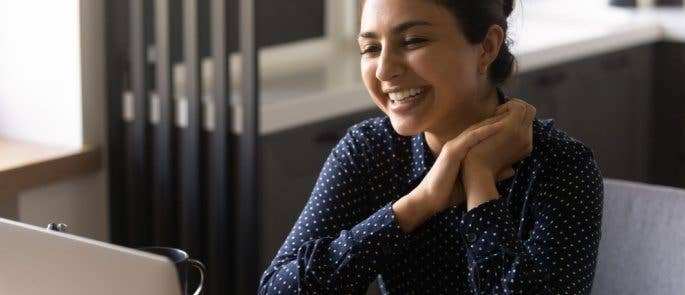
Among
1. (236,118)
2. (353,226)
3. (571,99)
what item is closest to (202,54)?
(236,118)

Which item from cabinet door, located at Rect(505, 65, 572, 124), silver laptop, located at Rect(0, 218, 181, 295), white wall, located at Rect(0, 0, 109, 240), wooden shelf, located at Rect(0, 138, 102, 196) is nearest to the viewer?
silver laptop, located at Rect(0, 218, 181, 295)

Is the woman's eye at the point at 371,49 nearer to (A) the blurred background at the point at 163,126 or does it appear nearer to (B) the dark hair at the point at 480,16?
(B) the dark hair at the point at 480,16

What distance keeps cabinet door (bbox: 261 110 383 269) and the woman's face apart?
89cm

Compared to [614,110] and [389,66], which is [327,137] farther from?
[614,110]

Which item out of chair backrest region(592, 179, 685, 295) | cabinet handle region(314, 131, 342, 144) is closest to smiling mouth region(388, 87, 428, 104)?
chair backrest region(592, 179, 685, 295)

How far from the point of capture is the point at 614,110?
382 cm

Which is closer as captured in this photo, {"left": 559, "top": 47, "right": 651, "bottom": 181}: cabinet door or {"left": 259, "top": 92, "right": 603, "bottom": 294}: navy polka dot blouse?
{"left": 259, "top": 92, "right": 603, "bottom": 294}: navy polka dot blouse

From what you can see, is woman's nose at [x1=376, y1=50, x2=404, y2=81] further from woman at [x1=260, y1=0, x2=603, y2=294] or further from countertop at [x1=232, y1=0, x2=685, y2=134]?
countertop at [x1=232, y1=0, x2=685, y2=134]

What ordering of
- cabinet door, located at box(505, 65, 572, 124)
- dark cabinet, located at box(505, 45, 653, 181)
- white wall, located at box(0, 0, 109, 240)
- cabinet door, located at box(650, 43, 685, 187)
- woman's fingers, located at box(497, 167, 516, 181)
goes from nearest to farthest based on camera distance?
woman's fingers, located at box(497, 167, 516, 181)
white wall, located at box(0, 0, 109, 240)
cabinet door, located at box(505, 65, 572, 124)
dark cabinet, located at box(505, 45, 653, 181)
cabinet door, located at box(650, 43, 685, 187)

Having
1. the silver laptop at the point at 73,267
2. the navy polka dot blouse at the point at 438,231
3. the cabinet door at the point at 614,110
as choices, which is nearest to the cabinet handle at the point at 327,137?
the navy polka dot blouse at the point at 438,231

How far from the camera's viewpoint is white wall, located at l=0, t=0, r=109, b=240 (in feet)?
8.06

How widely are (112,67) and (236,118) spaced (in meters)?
0.31

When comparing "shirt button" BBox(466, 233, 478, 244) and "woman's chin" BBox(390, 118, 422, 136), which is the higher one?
"woman's chin" BBox(390, 118, 422, 136)

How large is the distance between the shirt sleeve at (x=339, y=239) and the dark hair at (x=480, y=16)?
24 cm
